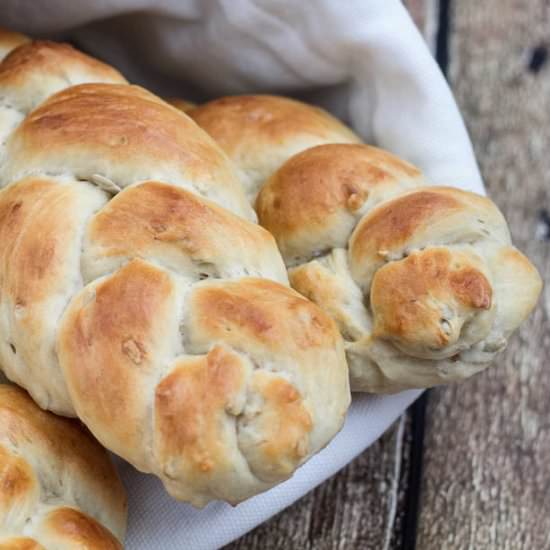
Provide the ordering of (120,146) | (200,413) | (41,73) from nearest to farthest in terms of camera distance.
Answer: (200,413) < (120,146) < (41,73)

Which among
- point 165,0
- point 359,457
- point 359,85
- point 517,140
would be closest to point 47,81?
point 165,0

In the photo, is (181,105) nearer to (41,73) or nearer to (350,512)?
(41,73)

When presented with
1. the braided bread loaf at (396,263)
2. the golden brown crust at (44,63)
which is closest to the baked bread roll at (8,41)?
the golden brown crust at (44,63)

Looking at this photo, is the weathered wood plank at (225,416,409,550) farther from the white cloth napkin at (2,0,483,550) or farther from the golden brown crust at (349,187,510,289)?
the golden brown crust at (349,187,510,289)

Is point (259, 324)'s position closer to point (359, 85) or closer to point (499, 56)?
point (359, 85)

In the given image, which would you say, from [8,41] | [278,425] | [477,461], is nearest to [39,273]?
[278,425]

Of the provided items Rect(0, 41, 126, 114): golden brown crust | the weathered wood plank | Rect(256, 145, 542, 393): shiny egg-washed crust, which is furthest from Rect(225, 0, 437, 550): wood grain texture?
Rect(0, 41, 126, 114): golden brown crust
